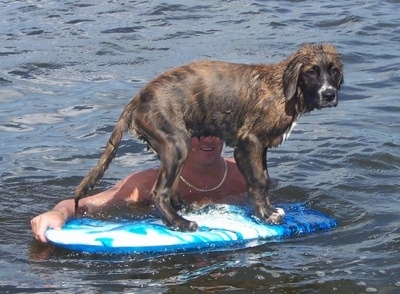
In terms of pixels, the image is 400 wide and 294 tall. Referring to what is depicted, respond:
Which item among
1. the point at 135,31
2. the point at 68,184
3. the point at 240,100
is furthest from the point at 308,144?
the point at 135,31

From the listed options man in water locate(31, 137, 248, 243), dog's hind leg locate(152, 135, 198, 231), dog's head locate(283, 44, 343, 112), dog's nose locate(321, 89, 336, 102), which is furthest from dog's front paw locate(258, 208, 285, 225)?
dog's nose locate(321, 89, 336, 102)

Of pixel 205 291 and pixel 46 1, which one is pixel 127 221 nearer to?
pixel 205 291

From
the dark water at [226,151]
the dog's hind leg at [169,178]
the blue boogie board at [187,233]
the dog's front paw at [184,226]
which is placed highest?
the dog's hind leg at [169,178]

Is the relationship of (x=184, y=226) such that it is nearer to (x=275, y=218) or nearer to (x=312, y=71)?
(x=275, y=218)

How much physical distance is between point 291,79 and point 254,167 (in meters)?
0.70

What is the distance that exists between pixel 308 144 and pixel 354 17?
6.22 meters

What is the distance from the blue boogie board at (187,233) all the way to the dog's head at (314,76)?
1111 mm

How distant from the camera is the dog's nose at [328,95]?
6.62 metres

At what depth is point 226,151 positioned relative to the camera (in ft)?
33.4

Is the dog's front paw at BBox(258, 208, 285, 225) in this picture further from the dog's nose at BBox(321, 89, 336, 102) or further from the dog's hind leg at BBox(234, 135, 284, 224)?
the dog's nose at BBox(321, 89, 336, 102)

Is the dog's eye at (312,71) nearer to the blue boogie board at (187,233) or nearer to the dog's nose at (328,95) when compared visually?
the dog's nose at (328,95)

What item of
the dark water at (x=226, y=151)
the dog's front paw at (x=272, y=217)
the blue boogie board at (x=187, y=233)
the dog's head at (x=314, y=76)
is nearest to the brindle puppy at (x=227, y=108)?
the dog's head at (x=314, y=76)

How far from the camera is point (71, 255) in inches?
279

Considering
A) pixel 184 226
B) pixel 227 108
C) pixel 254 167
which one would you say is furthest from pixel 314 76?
pixel 184 226
